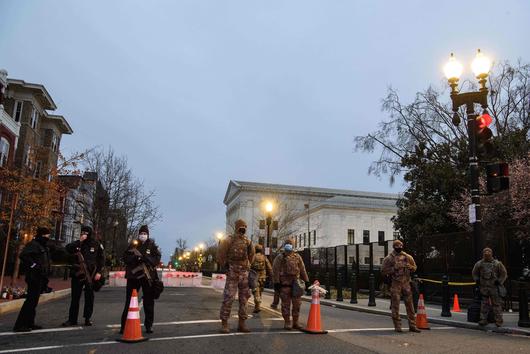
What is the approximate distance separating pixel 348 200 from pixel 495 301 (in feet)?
279

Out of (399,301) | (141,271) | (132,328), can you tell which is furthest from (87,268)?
(399,301)

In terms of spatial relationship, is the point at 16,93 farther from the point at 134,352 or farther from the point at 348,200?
the point at 348,200

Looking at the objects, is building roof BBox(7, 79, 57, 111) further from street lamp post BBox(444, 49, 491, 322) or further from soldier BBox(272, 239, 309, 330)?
soldier BBox(272, 239, 309, 330)

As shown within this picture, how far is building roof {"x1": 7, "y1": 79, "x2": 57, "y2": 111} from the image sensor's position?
129ft

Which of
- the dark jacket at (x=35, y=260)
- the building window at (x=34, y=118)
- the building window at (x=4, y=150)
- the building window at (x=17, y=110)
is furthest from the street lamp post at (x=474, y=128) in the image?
the building window at (x=34, y=118)

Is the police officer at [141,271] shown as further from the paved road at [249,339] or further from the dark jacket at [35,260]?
the dark jacket at [35,260]

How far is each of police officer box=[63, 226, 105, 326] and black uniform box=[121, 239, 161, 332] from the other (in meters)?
1.39

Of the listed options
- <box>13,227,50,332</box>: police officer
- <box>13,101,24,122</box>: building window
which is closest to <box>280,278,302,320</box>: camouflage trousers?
<box>13,227,50,332</box>: police officer

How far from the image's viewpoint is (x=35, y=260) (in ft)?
29.6

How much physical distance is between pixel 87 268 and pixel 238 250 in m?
3.10

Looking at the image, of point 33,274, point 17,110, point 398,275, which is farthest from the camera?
point 17,110

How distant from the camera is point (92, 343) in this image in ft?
24.0

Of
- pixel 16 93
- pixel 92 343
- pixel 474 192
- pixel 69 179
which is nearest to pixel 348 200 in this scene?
pixel 16 93

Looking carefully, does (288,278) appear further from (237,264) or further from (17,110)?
(17,110)
